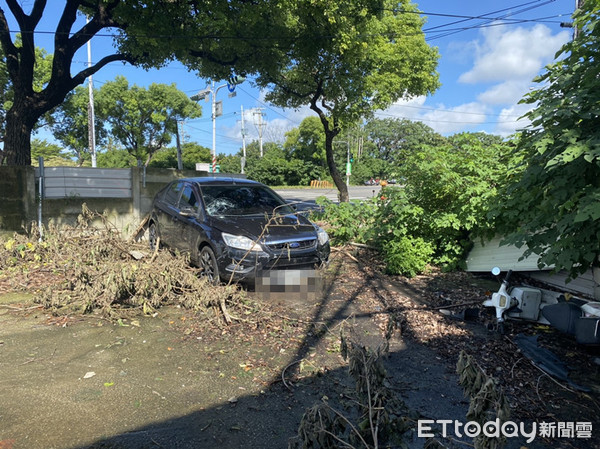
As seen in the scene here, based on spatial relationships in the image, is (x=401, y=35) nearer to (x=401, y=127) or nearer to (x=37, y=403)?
(x=37, y=403)

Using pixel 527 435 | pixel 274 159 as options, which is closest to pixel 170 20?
pixel 527 435

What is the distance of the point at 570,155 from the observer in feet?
9.71

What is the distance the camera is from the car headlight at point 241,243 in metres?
5.02

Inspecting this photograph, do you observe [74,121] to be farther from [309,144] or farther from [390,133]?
[390,133]

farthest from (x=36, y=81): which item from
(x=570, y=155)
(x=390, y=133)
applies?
(x=390, y=133)

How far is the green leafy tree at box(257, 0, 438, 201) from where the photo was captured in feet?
33.5

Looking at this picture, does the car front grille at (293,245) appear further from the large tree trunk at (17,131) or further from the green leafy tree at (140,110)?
the green leafy tree at (140,110)

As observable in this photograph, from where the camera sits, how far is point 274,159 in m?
54.1

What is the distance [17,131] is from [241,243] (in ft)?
22.9

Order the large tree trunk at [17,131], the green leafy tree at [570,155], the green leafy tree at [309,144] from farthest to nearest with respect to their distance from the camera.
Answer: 1. the green leafy tree at [309,144]
2. the large tree trunk at [17,131]
3. the green leafy tree at [570,155]

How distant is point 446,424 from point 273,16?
9.48m

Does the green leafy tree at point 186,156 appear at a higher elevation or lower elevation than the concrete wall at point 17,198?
higher

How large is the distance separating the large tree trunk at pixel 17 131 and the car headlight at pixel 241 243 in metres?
6.66

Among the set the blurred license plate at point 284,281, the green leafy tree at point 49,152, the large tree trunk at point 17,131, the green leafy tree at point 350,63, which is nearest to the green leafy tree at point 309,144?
the green leafy tree at point 49,152
